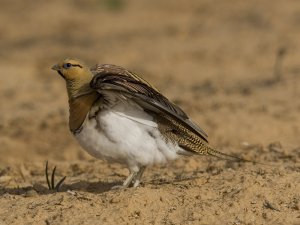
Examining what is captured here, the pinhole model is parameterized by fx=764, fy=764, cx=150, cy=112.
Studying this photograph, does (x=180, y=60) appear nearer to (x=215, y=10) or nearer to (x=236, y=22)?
(x=236, y=22)

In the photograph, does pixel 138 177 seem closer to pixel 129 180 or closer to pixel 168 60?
pixel 129 180

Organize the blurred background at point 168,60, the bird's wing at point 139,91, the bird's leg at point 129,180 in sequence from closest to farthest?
the bird's wing at point 139,91 < the bird's leg at point 129,180 < the blurred background at point 168,60

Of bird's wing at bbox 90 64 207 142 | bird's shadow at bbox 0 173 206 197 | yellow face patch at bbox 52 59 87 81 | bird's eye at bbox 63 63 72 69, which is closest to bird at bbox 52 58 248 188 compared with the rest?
bird's wing at bbox 90 64 207 142

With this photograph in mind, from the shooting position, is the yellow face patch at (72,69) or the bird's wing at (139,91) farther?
the yellow face patch at (72,69)

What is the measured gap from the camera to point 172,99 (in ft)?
35.7

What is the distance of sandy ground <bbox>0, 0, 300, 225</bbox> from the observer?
19.5 ft

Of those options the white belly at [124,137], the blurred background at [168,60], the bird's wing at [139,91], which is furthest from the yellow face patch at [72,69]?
the blurred background at [168,60]

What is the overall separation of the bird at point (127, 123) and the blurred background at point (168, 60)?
2.41 m

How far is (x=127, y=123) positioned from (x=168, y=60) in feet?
26.4

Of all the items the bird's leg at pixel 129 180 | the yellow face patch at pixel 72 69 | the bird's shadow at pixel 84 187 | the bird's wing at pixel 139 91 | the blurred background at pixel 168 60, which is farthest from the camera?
the blurred background at pixel 168 60

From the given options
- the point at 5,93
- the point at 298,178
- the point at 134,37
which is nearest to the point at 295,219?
the point at 298,178

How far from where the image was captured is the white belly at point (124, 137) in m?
5.96

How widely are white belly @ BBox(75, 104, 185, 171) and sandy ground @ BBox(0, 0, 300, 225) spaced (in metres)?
0.29

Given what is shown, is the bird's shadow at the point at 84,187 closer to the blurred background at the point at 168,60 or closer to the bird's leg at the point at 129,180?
the bird's leg at the point at 129,180
